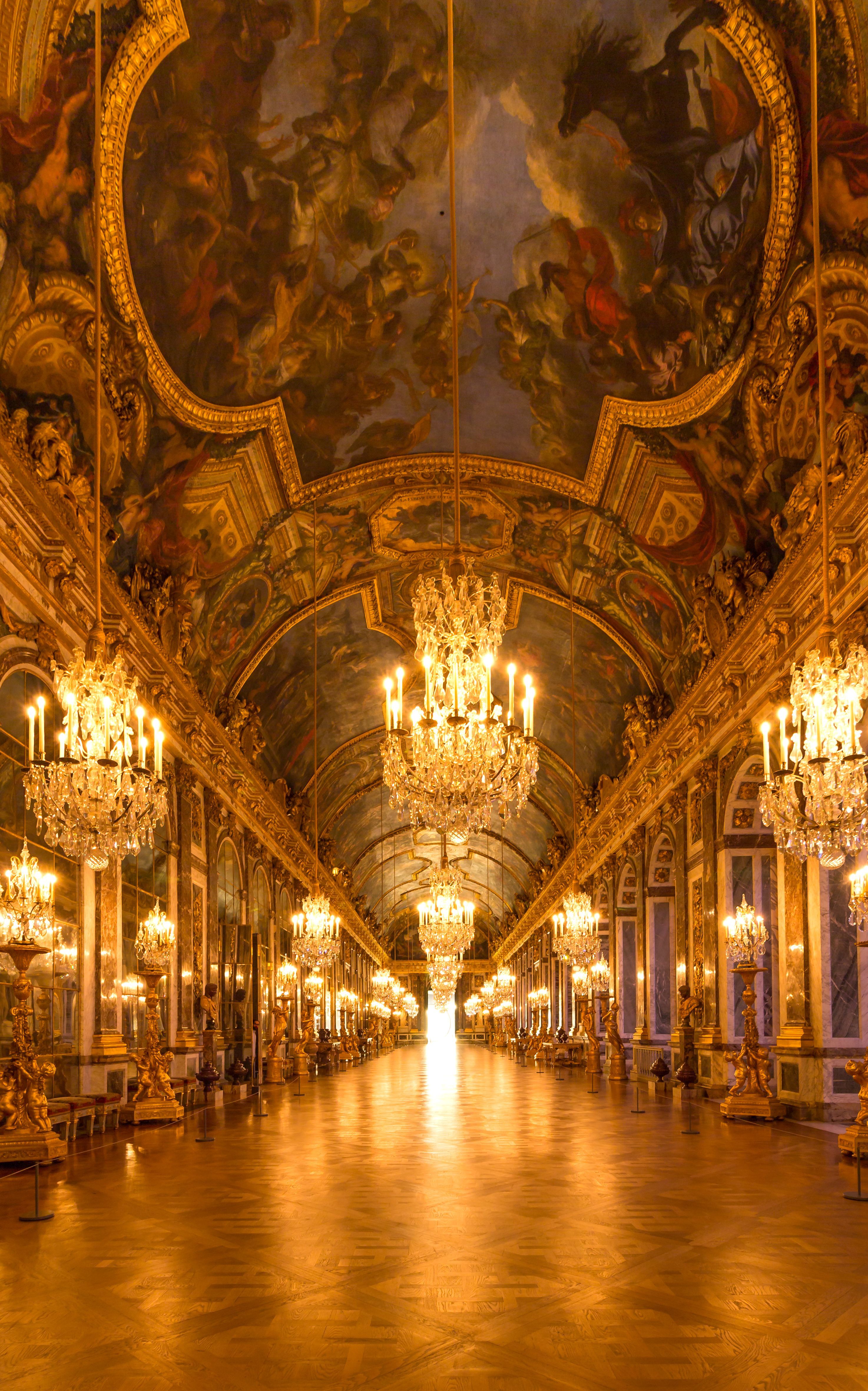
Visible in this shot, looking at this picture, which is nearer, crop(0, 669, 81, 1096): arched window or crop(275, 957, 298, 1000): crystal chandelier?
crop(0, 669, 81, 1096): arched window

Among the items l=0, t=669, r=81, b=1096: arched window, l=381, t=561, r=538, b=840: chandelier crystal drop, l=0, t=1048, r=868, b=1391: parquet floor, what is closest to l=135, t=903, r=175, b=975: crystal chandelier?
l=0, t=669, r=81, b=1096: arched window

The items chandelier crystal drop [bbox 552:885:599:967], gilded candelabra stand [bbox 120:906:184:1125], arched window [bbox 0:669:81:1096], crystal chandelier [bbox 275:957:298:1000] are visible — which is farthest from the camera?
crystal chandelier [bbox 275:957:298:1000]

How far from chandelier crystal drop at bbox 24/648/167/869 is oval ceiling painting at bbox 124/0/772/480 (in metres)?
5.26

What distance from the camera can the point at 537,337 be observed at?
15742 mm

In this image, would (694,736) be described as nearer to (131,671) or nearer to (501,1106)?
(501,1106)

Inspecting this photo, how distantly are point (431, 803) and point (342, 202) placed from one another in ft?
24.3

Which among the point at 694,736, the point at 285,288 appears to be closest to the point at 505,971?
the point at 694,736

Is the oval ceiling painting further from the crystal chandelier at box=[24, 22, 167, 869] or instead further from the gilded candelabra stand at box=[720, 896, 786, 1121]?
the gilded candelabra stand at box=[720, 896, 786, 1121]

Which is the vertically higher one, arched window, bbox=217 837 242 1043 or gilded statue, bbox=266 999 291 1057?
arched window, bbox=217 837 242 1043

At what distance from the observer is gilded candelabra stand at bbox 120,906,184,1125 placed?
1405cm

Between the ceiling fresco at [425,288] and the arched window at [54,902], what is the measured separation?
7.02 feet

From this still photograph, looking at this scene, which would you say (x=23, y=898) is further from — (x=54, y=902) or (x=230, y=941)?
(x=230, y=941)

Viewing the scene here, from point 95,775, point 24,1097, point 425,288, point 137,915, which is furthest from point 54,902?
point 425,288

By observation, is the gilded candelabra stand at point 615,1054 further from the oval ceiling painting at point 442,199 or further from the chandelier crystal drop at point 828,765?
the chandelier crystal drop at point 828,765
